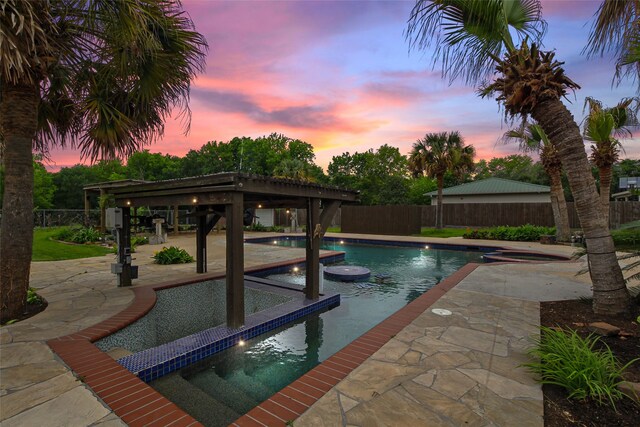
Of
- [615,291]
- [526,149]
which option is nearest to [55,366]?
[615,291]

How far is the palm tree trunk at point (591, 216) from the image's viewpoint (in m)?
4.10

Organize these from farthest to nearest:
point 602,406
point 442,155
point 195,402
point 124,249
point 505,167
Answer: point 505,167 → point 442,155 → point 124,249 → point 195,402 → point 602,406

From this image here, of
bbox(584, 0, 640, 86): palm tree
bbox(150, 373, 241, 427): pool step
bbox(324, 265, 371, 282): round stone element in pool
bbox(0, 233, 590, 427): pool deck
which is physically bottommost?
bbox(150, 373, 241, 427): pool step

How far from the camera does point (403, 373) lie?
2943mm

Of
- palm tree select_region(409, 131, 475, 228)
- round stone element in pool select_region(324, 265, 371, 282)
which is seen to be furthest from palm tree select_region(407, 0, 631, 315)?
palm tree select_region(409, 131, 475, 228)

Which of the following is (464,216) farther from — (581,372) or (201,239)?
(581,372)

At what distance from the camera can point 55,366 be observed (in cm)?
306

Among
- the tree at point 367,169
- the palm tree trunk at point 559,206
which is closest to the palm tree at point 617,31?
the palm tree trunk at point 559,206

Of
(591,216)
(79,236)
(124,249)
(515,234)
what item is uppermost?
(591,216)

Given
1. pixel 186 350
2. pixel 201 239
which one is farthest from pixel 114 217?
pixel 186 350

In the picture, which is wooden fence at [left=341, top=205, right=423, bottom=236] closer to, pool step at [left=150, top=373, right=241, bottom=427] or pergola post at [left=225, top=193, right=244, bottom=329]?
pergola post at [left=225, top=193, right=244, bottom=329]

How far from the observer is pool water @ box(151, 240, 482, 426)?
120 inches

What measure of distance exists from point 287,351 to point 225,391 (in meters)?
1.08

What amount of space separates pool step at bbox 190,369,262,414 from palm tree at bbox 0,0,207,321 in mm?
3273
